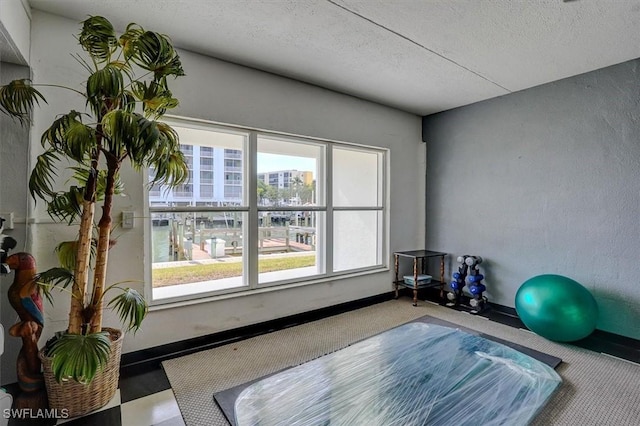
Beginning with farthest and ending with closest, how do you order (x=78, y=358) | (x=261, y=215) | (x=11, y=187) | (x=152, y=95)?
(x=261, y=215) → (x=11, y=187) → (x=152, y=95) → (x=78, y=358)

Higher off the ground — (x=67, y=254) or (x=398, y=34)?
(x=398, y=34)

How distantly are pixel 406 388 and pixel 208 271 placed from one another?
213 centimetres

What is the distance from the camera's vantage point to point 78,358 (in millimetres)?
1608

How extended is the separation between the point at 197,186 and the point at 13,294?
4.99 feet

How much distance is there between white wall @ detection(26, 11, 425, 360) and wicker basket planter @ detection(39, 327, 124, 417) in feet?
1.72

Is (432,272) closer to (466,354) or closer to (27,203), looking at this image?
(466,354)

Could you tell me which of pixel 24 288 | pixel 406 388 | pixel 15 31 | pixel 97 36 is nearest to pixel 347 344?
pixel 406 388

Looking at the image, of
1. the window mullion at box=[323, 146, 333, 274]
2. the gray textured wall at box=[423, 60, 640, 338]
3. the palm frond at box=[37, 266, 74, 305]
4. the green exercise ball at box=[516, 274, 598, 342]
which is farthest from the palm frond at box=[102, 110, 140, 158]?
the gray textured wall at box=[423, 60, 640, 338]

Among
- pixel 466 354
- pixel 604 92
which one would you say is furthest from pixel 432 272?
pixel 604 92

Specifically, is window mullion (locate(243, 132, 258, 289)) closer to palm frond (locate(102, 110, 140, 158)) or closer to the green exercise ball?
palm frond (locate(102, 110, 140, 158))

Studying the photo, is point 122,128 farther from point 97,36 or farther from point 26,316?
point 26,316

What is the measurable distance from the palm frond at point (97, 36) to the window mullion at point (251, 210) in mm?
1480

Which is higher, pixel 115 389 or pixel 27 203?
pixel 27 203

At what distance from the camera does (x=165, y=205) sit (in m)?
2.81
